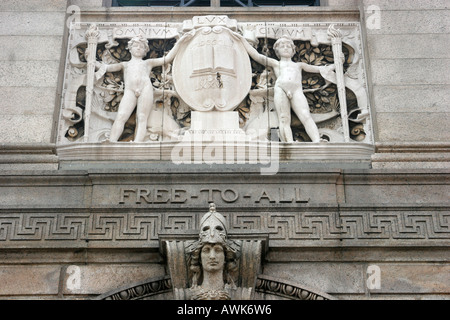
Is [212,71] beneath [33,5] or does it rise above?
beneath

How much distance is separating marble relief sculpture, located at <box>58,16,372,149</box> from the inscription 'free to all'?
1.08 meters

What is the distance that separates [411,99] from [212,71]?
3.19 meters

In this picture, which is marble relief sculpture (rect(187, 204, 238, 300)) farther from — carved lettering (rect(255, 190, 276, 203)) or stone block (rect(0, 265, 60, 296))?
stone block (rect(0, 265, 60, 296))

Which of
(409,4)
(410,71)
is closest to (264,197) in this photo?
(410,71)

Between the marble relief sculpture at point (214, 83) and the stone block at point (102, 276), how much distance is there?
223 cm

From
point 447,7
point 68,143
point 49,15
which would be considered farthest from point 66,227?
point 447,7

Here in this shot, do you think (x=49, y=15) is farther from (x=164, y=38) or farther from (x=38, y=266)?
(x=38, y=266)

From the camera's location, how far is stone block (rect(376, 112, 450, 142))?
1211 cm

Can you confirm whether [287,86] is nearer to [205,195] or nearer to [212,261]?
[205,195]

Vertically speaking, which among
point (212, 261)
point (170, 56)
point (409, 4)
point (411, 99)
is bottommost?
point (212, 261)

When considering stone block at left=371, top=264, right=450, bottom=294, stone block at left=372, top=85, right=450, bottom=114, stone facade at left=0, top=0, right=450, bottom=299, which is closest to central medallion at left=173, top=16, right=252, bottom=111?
stone facade at left=0, top=0, right=450, bottom=299

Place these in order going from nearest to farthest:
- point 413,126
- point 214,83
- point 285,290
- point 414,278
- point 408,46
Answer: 1. point 285,290
2. point 414,278
3. point 413,126
4. point 214,83
5. point 408,46

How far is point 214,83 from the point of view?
41.3ft
